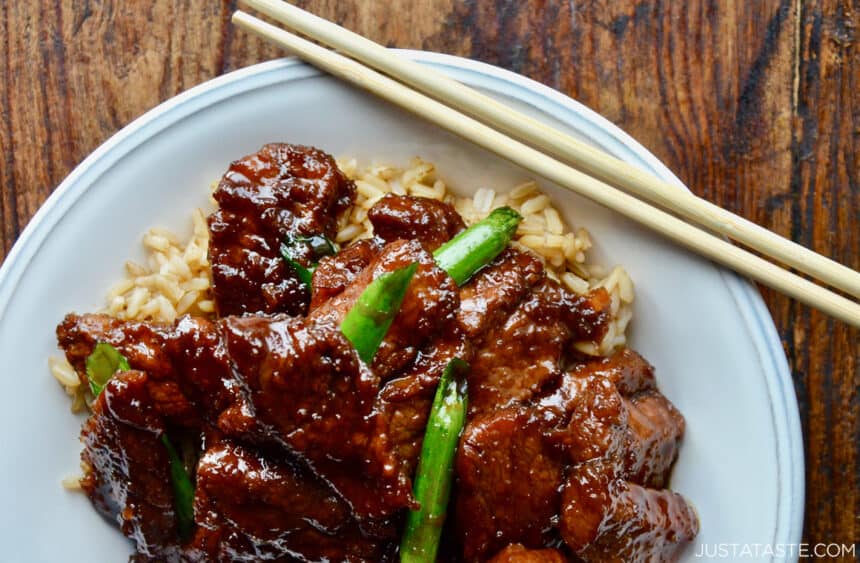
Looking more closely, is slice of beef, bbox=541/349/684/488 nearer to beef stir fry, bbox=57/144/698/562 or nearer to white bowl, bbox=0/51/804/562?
beef stir fry, bbox=57/144/698/562

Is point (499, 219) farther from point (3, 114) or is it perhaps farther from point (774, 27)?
point (3, 114)

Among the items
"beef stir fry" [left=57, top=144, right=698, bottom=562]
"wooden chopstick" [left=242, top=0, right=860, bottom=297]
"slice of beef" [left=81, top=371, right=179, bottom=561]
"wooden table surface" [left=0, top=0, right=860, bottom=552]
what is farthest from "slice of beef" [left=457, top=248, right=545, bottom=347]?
"slice of beef" [left=81, top=371, right=179, bottom=561]

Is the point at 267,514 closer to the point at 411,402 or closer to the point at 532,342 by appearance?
the point at 411,402

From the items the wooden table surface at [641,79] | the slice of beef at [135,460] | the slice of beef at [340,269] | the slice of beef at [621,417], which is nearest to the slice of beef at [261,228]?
the slice of beef at [340,269]

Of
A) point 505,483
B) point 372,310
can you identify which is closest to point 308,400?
point 372,310

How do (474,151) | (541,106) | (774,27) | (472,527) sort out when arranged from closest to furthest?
(472,527), (541,106), (474,151), (774,27)

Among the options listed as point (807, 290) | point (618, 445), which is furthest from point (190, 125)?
point (807, 290)
